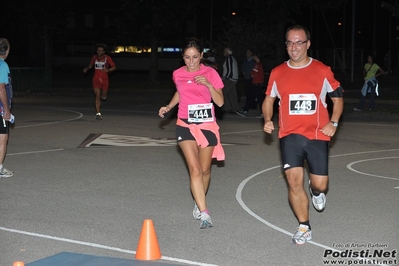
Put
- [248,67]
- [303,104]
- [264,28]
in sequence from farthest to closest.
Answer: [264,28]
[248,67]
[303,104]

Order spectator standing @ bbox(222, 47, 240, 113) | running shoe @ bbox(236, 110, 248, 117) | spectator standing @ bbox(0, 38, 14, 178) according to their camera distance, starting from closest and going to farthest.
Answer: spectator standing @ bbox(0, 38, 14, 178) < spectator standing @ bbox(222, 47, 240, 113) < running shoe @ bbox(236, 110, 248, 117)

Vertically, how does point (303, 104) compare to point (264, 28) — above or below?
below

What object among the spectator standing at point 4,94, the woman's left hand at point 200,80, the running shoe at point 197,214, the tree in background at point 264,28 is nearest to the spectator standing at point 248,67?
the spectator standing at point 4,94

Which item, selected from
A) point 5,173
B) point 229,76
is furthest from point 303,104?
point 229,76

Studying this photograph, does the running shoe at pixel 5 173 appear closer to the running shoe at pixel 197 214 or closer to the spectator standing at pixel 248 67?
the running shoe at pixel 197 214

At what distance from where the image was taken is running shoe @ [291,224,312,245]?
7188 mm

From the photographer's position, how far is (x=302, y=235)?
722 cm

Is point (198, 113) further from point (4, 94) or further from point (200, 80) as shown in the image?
point (4, 94)

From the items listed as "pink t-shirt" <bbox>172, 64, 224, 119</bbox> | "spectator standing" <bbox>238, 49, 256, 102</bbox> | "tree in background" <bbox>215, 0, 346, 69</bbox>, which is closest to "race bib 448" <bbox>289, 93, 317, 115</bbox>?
"pink t-shirt" <bbox>172, 64, 224, 119</bbox>

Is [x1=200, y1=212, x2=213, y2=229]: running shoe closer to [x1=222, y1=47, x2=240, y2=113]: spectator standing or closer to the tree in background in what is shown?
[x1=222, y1=47, x2=240, y2=113]: spectator standing

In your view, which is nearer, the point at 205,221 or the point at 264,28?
the point at 205,221

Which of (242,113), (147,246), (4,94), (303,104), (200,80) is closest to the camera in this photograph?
(147,246)

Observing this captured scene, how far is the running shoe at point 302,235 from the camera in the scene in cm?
719

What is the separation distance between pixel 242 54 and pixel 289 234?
107 feet
